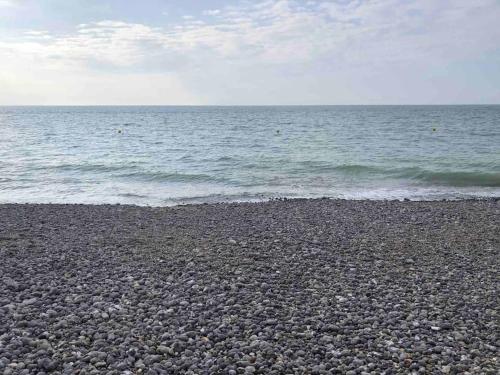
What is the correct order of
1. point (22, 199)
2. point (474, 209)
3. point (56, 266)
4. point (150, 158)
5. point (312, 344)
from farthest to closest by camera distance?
point (150, 158) → point (22, 199) → point (474, 209) → point (56, 266) → point (312, 344)

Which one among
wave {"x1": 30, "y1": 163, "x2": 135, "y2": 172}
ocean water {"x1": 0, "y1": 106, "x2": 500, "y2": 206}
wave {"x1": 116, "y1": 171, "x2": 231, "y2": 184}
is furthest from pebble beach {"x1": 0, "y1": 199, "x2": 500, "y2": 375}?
wave {"x1": 30, "y1": 163, "x2": 135, "y2": 172}

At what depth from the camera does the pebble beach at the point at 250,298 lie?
18.5 feet

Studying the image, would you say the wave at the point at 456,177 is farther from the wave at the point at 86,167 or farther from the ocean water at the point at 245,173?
the wave at the point at 86,167

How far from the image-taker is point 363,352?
5.85 metres

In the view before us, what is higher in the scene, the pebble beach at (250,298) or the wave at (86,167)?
the wave at (86,167)

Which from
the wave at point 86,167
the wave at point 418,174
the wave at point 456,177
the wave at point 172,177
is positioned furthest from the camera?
the wave at point 86,167

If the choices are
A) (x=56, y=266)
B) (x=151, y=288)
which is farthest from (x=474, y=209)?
(x=56, y=266)

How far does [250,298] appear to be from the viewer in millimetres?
7438

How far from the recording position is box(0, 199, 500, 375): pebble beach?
223 inches

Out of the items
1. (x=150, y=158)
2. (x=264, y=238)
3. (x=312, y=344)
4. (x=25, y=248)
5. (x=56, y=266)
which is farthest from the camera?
(x=150, y=158)

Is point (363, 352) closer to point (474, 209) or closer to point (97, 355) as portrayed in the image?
point (97, 355)

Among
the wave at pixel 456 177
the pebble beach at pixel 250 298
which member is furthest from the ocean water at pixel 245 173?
the pebble beach at pixel 250 298

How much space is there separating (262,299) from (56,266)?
166 inches

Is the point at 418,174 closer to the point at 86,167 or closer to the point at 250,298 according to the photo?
the point at 86,167
